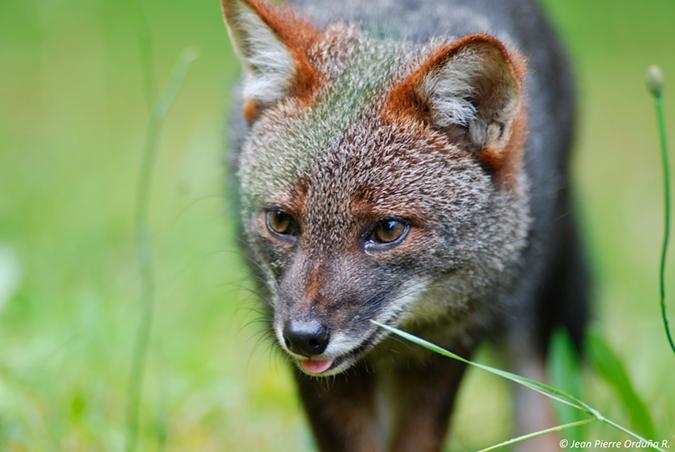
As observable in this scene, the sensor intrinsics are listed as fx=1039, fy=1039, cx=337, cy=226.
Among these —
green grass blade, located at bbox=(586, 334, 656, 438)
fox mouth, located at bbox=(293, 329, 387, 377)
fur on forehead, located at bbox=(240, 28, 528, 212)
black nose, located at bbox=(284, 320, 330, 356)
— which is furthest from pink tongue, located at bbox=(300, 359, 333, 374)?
green grass blade, located at bbox=(586, 334, 656, 438)

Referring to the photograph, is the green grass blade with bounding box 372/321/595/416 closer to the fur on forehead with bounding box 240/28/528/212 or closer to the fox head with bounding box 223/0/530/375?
the fox head with bounding box 223/0/530/375

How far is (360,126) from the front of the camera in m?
4.19

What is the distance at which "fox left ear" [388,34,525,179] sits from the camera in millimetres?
4020

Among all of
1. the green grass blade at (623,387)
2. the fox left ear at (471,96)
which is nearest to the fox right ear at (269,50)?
the fox left ear at (471,96)

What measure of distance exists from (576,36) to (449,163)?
319 inches

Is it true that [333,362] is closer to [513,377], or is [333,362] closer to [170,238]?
[513,377]

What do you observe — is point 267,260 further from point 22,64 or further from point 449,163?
point 22,64

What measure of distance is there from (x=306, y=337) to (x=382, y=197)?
67 cm

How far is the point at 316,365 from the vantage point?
3.92 metres

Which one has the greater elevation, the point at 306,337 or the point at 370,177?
the point at 370,177

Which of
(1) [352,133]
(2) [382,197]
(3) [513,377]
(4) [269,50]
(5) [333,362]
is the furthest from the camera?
(4) [269,50]

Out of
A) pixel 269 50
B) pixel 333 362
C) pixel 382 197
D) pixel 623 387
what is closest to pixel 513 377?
pixel 333 362

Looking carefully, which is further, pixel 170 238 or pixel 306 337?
pixel 170 238

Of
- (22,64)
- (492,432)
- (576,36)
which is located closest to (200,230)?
(492,432)
